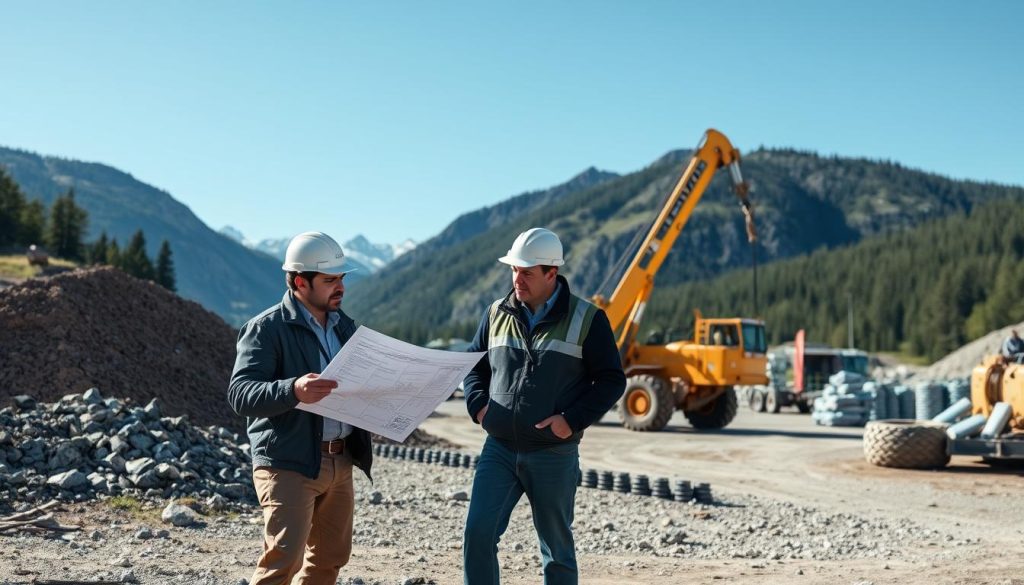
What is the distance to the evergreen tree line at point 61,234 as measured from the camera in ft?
251

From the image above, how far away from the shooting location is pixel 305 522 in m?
4.27

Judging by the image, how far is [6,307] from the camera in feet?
54.0

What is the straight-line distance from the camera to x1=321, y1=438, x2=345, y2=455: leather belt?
441cm

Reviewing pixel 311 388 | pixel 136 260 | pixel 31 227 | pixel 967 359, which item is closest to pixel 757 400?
pixel 967 359

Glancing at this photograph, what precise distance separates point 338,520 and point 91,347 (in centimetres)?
1312

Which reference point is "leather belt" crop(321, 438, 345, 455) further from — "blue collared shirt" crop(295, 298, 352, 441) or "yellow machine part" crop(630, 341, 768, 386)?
"yellow machine part" crop(630, 341, 768, 386)

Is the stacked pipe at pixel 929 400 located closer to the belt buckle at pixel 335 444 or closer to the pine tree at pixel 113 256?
the belt buckle at pixel 335 444

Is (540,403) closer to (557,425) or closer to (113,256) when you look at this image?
(557,425)

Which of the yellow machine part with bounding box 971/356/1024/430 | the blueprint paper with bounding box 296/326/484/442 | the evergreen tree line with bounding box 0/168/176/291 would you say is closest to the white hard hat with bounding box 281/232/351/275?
the blueprint paper with bounding box 296/326/484/442

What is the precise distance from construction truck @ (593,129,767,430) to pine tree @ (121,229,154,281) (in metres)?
63.9

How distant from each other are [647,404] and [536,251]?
780 inches

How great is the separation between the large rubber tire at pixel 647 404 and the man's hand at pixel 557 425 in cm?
1932

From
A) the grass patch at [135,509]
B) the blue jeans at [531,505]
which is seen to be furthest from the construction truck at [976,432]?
the blue jeans at [531,505]

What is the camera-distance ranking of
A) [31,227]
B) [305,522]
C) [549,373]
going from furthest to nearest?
[31,227] < [549,373] < [305,522]
